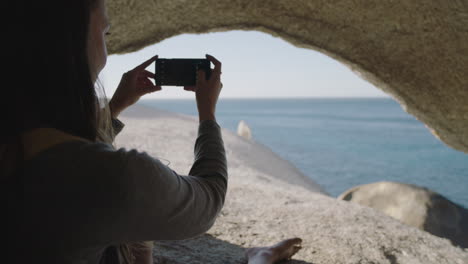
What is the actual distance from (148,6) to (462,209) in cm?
563

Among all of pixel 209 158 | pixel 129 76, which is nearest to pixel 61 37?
pixel 209 158

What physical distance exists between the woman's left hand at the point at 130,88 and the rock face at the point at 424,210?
5126 mm

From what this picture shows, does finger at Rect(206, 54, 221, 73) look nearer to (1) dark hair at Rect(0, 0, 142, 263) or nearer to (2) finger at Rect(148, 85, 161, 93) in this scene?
(2) finger at Rect(148, 85, 161, 93)

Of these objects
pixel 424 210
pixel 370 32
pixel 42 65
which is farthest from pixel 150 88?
pixel 424 210

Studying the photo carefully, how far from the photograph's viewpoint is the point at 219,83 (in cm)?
119

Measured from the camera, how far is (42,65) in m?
0.74

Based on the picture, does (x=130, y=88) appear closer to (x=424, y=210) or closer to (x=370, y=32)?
(x=370, y=32)

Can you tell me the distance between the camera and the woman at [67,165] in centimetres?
68

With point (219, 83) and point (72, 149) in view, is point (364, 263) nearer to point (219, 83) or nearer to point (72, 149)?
point (219, 83)

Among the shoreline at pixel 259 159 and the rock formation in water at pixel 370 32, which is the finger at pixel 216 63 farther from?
the shoreline at pixel 259 159

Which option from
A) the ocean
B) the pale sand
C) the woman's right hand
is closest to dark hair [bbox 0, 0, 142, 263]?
the woman's right hand

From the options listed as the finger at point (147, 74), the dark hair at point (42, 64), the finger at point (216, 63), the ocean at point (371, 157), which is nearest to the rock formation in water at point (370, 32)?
the finger at point (147, 74)

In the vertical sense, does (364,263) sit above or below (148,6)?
below

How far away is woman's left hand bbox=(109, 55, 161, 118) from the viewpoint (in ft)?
4.45
